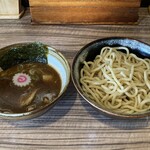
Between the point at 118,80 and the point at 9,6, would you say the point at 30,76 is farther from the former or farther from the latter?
the point at 9,6

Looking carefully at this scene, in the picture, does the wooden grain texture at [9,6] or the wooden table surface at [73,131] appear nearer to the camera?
the wooden table surface at [73,131]

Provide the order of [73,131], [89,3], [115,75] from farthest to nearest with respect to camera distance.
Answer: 1. [89,3]
2. [115,75]
3. [73,131]

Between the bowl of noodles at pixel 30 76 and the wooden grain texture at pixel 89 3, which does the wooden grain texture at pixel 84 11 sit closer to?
the wooden grain texture at pixel 89 3

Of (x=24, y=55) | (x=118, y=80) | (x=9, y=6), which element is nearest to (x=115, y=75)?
(x=118, y=80)

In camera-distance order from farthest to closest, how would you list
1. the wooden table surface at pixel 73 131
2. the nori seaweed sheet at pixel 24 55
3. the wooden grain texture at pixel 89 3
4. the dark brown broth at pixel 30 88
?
the wooden grain texture at pixel 89 3 < the nori seaweed sheet at pixel 24 55 < the dark brown broth at pixel 30 88 < the wooden table surface at pixel 73 131

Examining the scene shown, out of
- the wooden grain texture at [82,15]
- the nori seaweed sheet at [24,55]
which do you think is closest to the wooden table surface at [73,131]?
the nori seaweed sheet at [24,55]

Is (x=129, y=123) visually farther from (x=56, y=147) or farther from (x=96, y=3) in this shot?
(x=96, y=3)
